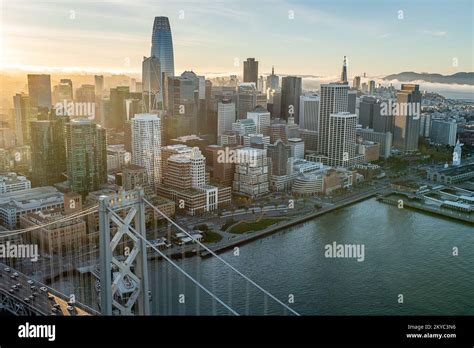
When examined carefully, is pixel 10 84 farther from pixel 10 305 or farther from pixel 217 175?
pixel 217 175

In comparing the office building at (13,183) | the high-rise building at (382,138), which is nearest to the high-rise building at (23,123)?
the office building at (13,183)

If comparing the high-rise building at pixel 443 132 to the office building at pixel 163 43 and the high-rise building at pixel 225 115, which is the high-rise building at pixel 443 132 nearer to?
the office building at pixel 163 43

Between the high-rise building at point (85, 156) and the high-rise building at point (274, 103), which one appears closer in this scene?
the high-rise building at point (85, 156)

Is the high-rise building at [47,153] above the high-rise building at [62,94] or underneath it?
underneath
